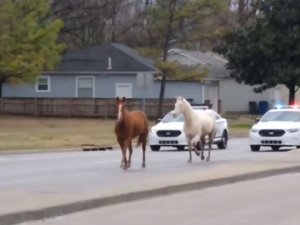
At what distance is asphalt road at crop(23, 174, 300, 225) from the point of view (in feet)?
50.5

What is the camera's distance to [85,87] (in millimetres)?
72688

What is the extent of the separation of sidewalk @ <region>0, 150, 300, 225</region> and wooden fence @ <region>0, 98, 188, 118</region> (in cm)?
4060

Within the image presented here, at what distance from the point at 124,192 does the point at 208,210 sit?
1.84 m

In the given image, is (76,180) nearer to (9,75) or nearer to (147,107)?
(9,75)

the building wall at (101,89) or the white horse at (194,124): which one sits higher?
the building wall at (101,89)

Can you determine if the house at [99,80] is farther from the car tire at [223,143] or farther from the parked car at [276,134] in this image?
the parked car at [276,134]

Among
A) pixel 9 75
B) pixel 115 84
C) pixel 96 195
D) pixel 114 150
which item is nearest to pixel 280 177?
pixel 96 195

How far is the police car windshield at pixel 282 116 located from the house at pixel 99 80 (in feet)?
103

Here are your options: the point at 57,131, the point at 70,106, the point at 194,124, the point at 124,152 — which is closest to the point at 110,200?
the point at 124,152

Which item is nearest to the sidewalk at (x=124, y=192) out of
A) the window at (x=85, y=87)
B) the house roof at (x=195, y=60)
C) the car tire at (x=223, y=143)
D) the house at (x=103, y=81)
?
the car tire at (x=223, y=143)

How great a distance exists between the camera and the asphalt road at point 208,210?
50.5ft

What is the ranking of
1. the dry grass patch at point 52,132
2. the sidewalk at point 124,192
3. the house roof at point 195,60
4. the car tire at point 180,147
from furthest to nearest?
the house roof at point 195,60, the dry grass patch at point 52,132, the car tire at point 180,147, the sidewalk at point 124,192

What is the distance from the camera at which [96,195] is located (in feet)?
57.3

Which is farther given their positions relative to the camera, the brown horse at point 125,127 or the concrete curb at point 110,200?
the brown horse at point 125,127
